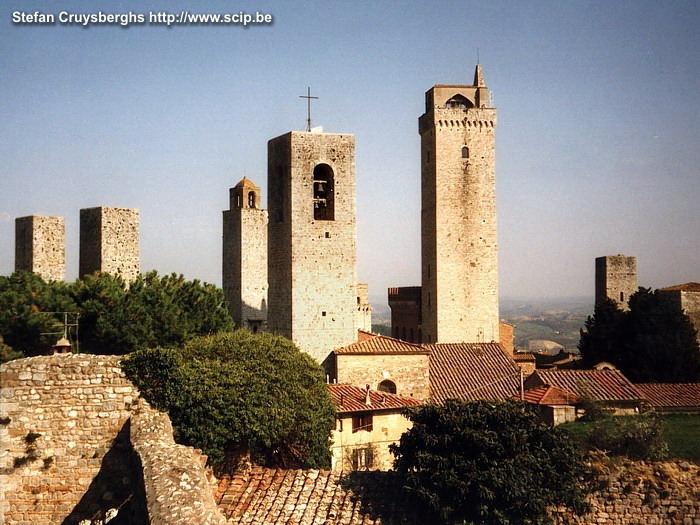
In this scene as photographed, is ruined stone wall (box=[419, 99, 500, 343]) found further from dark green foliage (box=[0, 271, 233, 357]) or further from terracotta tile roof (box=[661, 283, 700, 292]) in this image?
dark green foliage (box=[0, 271, 233, 357])

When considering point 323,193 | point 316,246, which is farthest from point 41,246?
point 323,193

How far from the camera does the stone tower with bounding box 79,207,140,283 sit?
2064 cm

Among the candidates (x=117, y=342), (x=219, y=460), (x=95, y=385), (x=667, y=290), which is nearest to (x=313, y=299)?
(x=117, y=342)

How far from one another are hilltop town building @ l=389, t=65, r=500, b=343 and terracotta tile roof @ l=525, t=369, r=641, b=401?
1364cm

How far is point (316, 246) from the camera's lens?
79.3ft

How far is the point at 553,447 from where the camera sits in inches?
439

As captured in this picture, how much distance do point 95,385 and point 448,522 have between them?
5185 millimetres

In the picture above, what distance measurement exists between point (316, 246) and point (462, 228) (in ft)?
50.9

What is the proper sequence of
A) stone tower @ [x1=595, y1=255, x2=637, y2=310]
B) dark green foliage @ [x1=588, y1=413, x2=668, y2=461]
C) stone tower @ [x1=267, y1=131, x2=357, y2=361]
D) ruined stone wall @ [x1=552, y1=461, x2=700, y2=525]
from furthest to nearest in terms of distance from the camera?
stone tower @ [x1=595, y1=255, x2=637, y2=310], stone tower @ [x1=267, y1=131, x2=357, y2=361], dark green foliage @ [x1=588, y1=413, x2=668, y2=461], ruined stone wall @ [x1=552, y1=461, x2=700, y2=525]

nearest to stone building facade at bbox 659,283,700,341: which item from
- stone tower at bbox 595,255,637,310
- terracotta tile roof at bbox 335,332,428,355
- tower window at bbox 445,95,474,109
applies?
stone tower at bbox 595,255,637,310

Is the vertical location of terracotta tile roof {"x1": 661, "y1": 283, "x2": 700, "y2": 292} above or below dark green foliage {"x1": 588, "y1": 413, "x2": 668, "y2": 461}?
above

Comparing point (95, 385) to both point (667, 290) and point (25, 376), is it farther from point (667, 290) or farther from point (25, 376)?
point (667, 290)

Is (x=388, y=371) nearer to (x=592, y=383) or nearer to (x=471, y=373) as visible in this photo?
(x=471, y=373)

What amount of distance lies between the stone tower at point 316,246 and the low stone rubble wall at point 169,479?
46.4 feet
